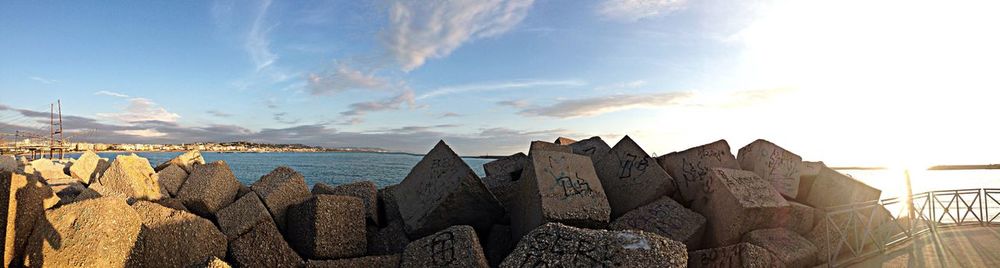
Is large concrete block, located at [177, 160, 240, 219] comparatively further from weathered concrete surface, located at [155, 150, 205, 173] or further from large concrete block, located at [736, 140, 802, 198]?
large concrete block, located at [736, 140, 802, 198]

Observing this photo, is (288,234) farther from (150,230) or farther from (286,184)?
(150,230)

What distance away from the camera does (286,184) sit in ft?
16.6

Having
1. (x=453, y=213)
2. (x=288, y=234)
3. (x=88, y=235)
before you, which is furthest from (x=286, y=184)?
(x=453, y=213)

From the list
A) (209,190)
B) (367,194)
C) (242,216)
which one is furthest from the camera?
(367,194)

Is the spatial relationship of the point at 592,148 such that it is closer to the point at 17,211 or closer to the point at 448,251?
the point at 448,251

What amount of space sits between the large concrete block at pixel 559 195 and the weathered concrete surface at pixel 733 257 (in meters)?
0.85

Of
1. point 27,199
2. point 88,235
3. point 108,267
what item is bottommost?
point 108,267

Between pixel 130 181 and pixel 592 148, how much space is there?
6259 millimetres

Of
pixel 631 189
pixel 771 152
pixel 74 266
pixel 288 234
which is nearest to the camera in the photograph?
pixel 74 266

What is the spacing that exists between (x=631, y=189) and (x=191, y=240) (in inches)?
178

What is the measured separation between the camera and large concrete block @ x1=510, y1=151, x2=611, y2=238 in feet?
12.9

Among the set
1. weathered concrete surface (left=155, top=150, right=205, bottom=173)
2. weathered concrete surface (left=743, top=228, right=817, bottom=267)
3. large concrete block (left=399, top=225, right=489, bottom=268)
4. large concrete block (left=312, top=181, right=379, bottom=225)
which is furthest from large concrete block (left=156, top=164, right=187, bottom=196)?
weathered concrete surface (left=743, top=228, right=817, bottom=267)

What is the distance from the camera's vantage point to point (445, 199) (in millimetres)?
4293

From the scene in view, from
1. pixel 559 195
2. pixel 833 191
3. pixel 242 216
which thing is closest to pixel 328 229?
pixel 242 216
